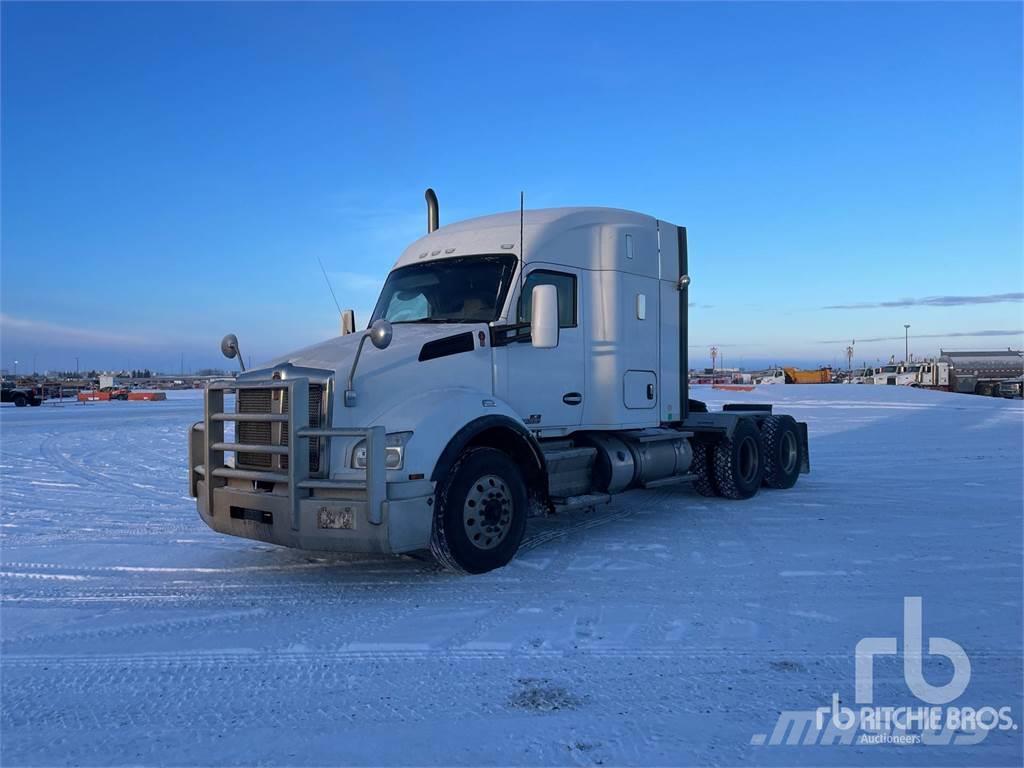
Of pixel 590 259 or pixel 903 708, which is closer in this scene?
pixel 903 708

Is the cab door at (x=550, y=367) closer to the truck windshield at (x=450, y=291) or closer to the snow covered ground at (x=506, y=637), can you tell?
the truck windshield at (x=450, y=291)

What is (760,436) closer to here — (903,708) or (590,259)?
(590,259)

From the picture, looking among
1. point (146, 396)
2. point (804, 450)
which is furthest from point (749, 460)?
point (146, 396)

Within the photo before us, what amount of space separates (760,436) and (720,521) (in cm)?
271

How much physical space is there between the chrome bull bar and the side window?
2285 millimetres

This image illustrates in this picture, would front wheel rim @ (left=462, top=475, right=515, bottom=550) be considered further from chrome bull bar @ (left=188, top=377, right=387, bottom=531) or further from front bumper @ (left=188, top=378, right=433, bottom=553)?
chrome bull bar @ (left=188, top=377, right=387, bottom=531)

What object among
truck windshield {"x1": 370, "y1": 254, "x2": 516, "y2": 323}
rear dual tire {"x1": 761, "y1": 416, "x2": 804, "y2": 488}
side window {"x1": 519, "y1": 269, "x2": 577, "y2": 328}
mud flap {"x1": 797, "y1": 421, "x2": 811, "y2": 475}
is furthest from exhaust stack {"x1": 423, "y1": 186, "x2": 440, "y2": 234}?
mud flap {"x1": 797, "y1": 421, "x2": 811, "y2": 475}

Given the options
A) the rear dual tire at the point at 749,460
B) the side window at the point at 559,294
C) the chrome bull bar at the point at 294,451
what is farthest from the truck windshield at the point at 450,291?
the rear dual tire at the point at 749,460

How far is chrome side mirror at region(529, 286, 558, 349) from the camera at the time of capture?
6645 mm

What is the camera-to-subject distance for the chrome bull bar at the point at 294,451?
550 centimetres

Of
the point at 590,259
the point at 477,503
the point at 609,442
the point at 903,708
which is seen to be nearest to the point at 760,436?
the point at 609,442

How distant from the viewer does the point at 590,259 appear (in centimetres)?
808

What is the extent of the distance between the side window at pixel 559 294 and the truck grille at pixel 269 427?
2236 mm

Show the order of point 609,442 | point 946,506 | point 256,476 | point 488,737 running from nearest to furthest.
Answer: point 488,737 < point 256,476 < point 609,442 < point 946,506
